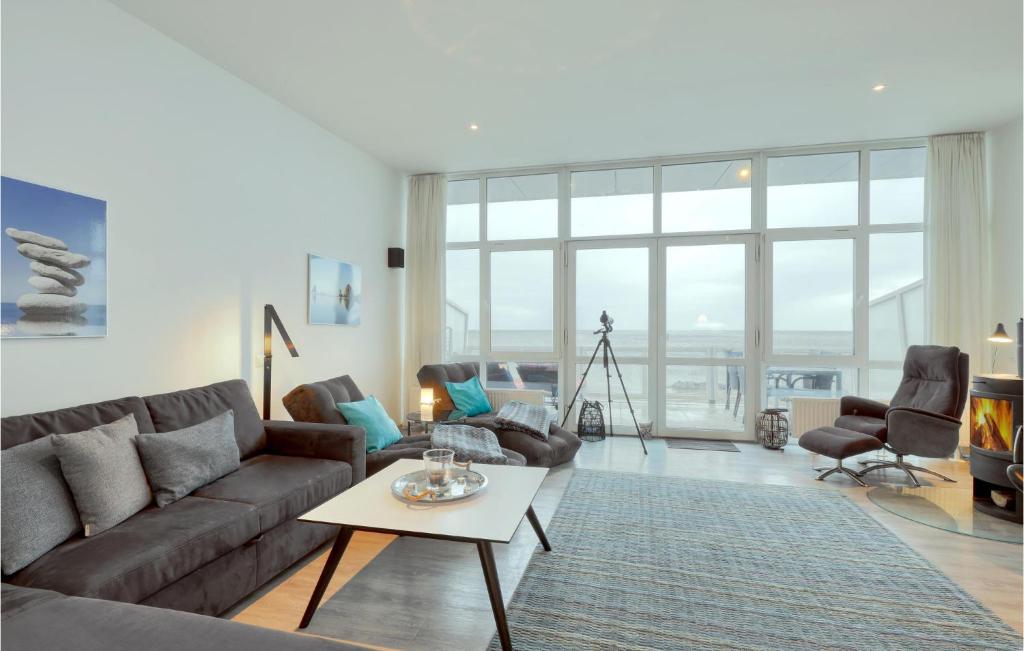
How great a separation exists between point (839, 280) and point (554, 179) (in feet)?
10.1

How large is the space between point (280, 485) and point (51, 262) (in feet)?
4.92

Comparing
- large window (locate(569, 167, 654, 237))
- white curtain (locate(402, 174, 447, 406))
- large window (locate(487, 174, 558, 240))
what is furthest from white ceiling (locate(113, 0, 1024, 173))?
white curtain (locate(402, 174, 447, 406))

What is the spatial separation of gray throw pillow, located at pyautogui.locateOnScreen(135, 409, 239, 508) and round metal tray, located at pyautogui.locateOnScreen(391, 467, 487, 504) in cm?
89

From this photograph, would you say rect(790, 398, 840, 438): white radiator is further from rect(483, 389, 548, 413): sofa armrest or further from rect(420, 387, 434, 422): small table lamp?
rect(420, 387, 434, 422): small table lamp

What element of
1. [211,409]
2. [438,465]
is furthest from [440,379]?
[438,465]

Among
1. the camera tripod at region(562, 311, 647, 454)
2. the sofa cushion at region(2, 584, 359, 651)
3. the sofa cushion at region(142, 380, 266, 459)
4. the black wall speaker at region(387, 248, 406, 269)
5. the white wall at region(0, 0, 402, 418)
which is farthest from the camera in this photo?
the black wall speaker at region(387, 248, 406, 269)

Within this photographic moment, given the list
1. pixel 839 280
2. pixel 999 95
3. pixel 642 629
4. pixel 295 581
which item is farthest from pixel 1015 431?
pixel 295 581

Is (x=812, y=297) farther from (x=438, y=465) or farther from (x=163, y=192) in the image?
(x=163, y=192)

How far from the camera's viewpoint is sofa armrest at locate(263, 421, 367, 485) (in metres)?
2.82

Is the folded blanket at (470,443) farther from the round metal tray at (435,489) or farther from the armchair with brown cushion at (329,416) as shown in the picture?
the round metal tray at (435,489)

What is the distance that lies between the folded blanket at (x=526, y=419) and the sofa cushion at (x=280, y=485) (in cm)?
148

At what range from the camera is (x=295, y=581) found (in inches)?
88.8

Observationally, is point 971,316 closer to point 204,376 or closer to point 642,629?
point 642,629

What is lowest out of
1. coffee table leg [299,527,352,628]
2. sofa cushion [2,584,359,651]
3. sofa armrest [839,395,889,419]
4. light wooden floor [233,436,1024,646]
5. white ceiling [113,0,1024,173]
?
light wooden floor [233,436,1024,646]
